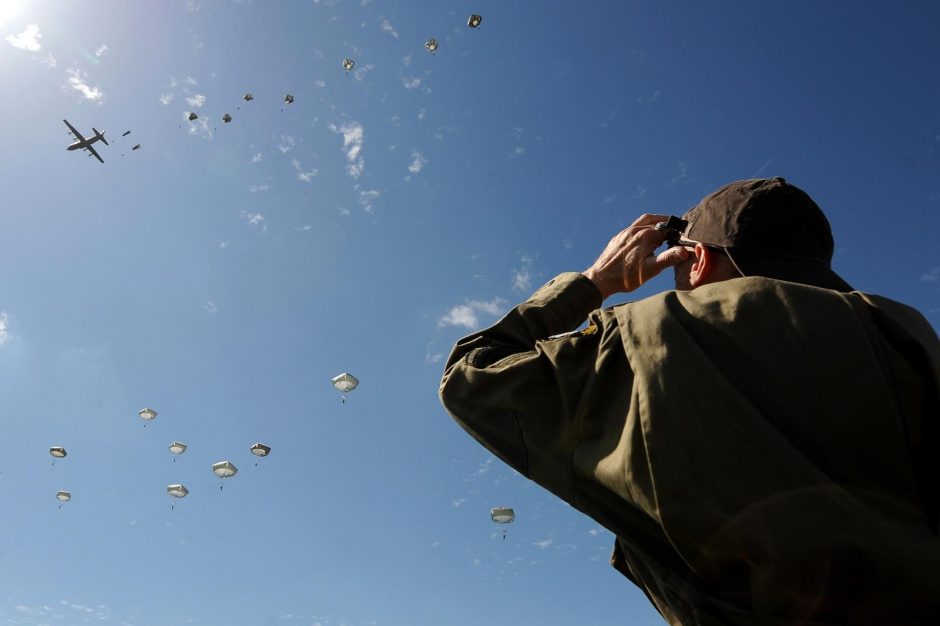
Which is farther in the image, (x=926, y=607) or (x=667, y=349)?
(x=667, y=349)

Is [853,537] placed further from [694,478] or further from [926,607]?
[694,478]

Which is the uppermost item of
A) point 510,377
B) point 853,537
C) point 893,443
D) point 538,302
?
point 538,302

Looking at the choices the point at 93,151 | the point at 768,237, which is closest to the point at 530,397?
the point at 768,237

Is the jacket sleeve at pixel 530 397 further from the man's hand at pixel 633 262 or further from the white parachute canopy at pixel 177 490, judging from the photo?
the white parachute canopy at pixel 177 490

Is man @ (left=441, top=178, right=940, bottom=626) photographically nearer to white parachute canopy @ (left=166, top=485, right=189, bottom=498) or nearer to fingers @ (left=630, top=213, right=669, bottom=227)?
fingers @ (left=630, top=213, right=669, bottom=227)

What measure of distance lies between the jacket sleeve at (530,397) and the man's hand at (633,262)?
0.78 m

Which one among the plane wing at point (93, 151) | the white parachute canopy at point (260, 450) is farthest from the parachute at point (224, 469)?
the plane wing at point (93, 151)

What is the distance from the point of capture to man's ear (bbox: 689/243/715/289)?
3.54m

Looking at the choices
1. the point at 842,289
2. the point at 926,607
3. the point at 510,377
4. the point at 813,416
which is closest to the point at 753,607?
the point at 926,607

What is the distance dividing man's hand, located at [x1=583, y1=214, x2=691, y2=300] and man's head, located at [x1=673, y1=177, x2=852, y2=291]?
1.11ft

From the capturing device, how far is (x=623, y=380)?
2.89 metres

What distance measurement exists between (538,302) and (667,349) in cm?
111

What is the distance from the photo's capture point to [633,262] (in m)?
3.92

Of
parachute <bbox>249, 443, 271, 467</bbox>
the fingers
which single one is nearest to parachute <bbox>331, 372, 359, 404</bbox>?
parachute <bbox>249, 443, 271, 467</bbox>
